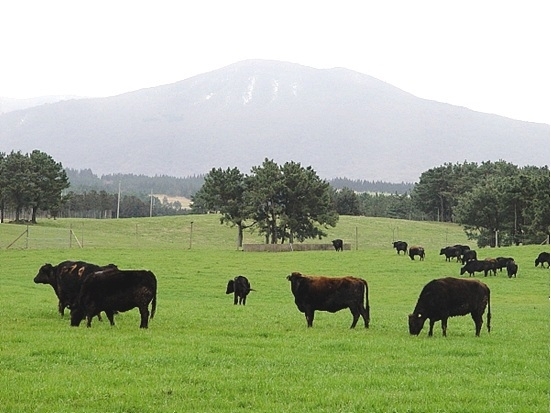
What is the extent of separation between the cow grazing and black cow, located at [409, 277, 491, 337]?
1.76 meters

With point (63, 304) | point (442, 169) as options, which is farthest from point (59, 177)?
point (63, 304)

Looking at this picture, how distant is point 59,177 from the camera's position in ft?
358

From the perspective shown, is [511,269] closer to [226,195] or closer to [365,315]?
[365,315]

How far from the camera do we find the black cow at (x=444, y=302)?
59.5 feet

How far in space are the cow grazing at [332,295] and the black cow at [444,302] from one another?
1.76 meters

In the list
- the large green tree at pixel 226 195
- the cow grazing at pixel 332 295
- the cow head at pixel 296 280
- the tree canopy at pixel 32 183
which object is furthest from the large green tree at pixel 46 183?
the cow grazing at pixel 332 295

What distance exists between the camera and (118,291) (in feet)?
59.9

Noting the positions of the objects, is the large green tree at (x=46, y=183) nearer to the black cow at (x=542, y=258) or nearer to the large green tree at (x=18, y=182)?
the large green tree at (x=18, y=182)

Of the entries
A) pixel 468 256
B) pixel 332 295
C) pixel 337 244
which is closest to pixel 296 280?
pixel 332 295

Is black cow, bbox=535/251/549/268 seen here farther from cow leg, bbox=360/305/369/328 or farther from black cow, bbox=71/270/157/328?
black cow, bbox=71/270/157/328

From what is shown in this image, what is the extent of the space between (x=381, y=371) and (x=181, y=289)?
89.7 feet

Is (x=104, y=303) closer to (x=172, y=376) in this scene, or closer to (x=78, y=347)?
(x=78, y=347)

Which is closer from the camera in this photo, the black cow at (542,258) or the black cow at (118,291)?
the black cow at (118,291)

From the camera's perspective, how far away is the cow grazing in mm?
19672
